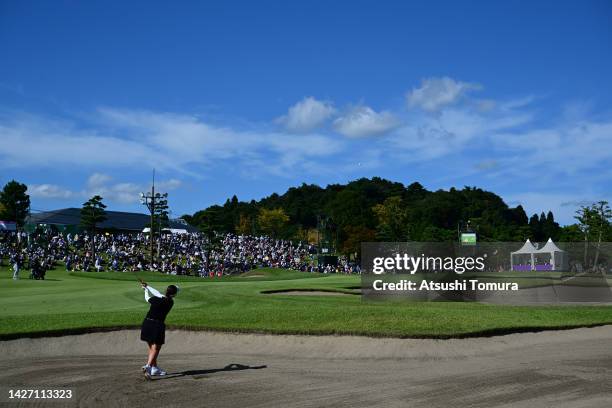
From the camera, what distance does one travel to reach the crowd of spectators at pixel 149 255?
5247 cm

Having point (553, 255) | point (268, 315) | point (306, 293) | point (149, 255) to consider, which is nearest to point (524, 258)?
point (553, 255)

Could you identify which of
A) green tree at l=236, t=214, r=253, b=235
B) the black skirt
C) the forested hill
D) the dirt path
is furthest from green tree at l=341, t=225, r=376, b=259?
the black skirt

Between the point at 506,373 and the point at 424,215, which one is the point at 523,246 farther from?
the point at 424,215

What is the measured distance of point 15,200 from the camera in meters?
112

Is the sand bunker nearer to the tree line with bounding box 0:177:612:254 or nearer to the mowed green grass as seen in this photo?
the mowed green grass

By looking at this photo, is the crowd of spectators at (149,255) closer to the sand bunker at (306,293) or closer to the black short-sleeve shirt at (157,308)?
the sand bunker at (306,293)

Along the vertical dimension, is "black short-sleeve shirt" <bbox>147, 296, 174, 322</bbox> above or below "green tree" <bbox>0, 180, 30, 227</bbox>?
below

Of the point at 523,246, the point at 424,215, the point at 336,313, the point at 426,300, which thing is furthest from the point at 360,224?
the point at 336,313

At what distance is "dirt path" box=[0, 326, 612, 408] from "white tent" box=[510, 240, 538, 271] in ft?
51.4

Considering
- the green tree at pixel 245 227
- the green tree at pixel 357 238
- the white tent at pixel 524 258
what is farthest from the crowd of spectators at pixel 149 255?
the green tree at pixel 245 227

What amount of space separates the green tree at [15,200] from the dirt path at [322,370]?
100 meters

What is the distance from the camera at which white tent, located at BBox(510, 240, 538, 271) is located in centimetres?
3400

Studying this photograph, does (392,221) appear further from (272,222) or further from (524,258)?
(524,258)

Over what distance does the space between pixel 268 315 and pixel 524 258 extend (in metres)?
21.6
